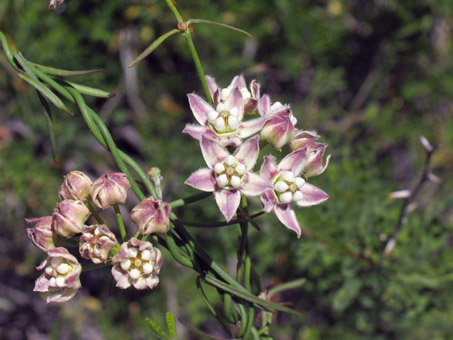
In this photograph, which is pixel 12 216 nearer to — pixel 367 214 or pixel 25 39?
pixel 25 39

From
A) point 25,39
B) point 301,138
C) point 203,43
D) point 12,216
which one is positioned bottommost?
point 12,216

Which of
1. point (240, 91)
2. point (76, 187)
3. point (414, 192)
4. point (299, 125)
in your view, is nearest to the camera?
point (76, 187)

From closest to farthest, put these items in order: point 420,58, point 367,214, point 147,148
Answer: point 367,214 < point 147,148 < point 420,58

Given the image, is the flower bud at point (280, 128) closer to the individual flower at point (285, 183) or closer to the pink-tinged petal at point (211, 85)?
the individual flower at point (285, 183)

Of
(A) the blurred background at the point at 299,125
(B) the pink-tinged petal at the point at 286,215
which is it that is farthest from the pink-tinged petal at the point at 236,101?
(A) the blurred background at the point at 299,125

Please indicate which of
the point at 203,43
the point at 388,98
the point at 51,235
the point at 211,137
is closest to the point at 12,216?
the point at 203,43

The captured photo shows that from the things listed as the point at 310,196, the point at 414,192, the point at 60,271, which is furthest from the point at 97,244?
the point at 414,192

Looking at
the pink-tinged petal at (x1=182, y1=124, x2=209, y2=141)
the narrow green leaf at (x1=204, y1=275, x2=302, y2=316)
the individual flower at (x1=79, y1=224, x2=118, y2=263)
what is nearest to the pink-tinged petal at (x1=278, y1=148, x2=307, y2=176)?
the pink-tinged petal at (x1=182, y1=124, x2=209, y2=141)

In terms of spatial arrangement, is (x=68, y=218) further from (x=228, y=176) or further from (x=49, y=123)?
(x=228, y=176)

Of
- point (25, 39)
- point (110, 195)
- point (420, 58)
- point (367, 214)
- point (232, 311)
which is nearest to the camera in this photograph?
point (110, 195)
